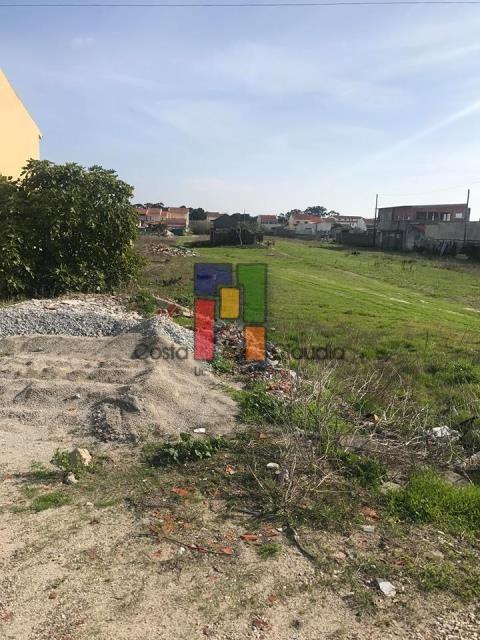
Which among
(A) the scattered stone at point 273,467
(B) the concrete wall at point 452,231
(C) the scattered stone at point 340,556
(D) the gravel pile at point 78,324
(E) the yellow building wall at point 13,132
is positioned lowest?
(C) the scattered stone at point 340,556

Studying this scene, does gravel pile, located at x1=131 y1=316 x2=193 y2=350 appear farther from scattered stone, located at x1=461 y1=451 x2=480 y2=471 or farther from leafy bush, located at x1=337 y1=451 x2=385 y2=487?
scattered stone, located at x1=461 y1=451 x2=480 y2=471

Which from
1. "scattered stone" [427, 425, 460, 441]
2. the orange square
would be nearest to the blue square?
the orange square

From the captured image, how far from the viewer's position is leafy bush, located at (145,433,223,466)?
4.33 metres

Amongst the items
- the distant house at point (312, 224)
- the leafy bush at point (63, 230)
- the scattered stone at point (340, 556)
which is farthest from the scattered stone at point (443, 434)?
the distant house at point (312, 224)

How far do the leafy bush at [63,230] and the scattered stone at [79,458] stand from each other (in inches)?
266

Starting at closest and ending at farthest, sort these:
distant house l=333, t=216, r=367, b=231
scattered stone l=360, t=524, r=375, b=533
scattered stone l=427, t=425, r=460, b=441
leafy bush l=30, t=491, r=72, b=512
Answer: scattered stone l=360, t=524, r=375, b=533
leafy bush l=30, t=491, r=72, b=512
scattered stone l=427, t=425, r=460, b=441
distant house l=333, t=216, r=367, b=231

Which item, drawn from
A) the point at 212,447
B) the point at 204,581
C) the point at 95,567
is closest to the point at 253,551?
the point at 204,581

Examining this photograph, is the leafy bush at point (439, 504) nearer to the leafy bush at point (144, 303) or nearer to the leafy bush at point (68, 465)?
the leafy bush at point (68, 465)

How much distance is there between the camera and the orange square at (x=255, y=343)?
7574mm

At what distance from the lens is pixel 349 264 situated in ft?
96.6

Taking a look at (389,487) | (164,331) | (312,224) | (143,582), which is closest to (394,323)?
(164,331)

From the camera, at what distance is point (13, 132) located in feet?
48.4

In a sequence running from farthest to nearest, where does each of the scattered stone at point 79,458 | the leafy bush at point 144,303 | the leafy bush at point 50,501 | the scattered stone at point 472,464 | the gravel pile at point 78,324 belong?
the leafy bush at point 144,303, the gravel pile at point 78,324, the scattered stone at point 472,464, the scattered stone at point 79,458, the leafy bush at point 50,501

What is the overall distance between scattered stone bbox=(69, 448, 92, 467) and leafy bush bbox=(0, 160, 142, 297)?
6.76m
